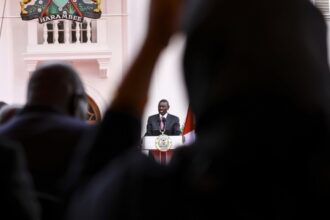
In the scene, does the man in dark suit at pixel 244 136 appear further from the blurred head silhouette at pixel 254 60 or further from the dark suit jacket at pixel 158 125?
the dark suit jacket at pixel 158 125

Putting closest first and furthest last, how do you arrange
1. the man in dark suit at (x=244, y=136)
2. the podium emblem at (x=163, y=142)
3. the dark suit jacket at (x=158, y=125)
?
the man in dark suit at (x=244, y=136), the podium emblem at (x=163, y=142), the dark suit jacket at (x=158, y=125)

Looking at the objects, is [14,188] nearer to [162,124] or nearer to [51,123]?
[51,123]

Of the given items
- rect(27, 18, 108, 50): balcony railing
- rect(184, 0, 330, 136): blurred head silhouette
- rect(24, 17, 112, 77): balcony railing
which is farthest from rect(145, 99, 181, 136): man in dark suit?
rect(184, 0, 330, 136): blurred head silhouette

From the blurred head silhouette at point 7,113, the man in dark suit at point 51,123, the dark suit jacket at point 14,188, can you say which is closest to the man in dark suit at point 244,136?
the dark suit jacket at point 14,188

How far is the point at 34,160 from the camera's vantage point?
1.24 metres

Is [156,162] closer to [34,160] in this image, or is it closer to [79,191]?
[79,191]

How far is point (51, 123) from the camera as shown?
4.18 ft

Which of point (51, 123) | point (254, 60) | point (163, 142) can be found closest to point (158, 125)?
point (163, 142)

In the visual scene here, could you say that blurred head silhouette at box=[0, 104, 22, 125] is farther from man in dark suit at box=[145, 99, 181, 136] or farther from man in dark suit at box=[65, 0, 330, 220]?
man in dark suit at box=[145, 99, 181, 136]

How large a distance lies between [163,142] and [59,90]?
7082 millimetres

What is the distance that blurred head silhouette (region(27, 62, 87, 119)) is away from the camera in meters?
1.23

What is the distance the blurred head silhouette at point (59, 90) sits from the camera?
1229mm

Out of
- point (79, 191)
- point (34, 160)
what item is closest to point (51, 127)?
point (34, 160)

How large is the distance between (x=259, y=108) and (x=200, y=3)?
0.10 m
